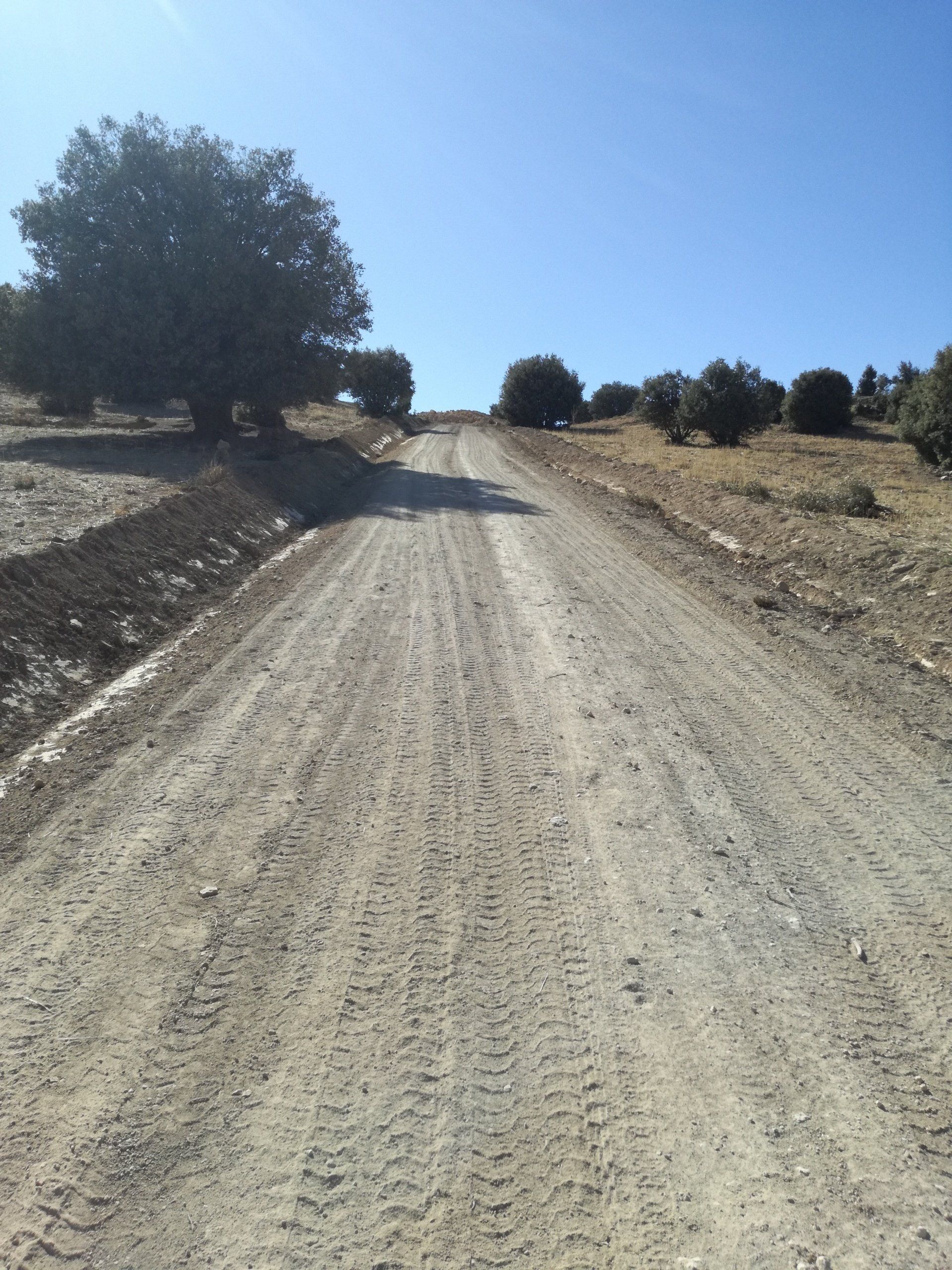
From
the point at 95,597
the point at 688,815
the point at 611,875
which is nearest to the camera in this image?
the point at 611,875

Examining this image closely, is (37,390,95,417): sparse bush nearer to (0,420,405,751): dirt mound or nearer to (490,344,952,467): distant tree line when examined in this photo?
(0,420,405,751): dirt mound

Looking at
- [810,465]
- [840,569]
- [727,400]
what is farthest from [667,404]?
[840,569]

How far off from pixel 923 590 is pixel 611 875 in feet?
22.5

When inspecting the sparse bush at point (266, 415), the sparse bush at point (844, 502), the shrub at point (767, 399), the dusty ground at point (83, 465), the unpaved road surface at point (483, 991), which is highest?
the shrub at point (767, 399)

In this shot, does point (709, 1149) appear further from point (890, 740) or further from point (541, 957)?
point (890, 740)

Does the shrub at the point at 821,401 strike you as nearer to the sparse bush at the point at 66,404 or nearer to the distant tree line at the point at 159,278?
the distant tree line at the point at 159,278

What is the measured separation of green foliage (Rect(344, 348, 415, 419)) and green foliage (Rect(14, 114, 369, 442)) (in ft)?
92.8

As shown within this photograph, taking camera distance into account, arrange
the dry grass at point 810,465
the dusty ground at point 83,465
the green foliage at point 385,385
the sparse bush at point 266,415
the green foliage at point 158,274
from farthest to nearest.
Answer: the green foliage at point 385,385
the sparse bush at point 266,415
the green foliage at point 158,274
the dry grass at point 810,465
the dusty ground at point 83,465

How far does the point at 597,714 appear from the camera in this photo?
20.5 ft

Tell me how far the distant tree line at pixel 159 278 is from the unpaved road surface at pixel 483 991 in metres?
18.4

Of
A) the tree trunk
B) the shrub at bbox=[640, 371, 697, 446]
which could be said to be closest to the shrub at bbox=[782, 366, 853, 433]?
the shrub at bbox=[640, 371, 697, 446]

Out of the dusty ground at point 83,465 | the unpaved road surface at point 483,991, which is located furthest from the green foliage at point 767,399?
the unpaved road surface at point 483,991

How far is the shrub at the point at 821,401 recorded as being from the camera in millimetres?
43500

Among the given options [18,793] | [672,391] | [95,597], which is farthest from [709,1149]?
[672,391]
